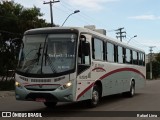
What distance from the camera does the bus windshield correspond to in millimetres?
12852

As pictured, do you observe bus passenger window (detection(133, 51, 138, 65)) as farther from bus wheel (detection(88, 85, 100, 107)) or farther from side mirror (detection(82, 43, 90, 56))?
side mirror (detection(82, 43, 90, 56))

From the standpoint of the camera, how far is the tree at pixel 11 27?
39.0m

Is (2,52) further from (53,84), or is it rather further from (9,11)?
(53,84)

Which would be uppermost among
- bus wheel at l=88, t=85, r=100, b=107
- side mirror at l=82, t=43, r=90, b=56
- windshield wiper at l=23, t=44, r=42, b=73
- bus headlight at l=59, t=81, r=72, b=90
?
side mirror at l=82, t=43, r=90, b=56

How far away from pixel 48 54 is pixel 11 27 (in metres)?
27.2

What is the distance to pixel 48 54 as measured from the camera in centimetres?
1304

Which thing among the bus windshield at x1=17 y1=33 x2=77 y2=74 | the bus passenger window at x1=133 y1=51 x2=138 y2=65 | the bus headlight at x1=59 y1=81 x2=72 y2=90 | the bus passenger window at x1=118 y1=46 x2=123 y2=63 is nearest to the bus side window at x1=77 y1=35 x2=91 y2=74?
the bus windshield at x1=17 y1=33 x2=77 y2=74

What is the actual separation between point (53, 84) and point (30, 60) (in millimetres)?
1324

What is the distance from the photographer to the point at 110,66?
17359 mm

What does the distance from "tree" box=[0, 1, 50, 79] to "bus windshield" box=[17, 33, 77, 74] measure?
971 inches

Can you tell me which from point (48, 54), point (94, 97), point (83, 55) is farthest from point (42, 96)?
point (94, 97)

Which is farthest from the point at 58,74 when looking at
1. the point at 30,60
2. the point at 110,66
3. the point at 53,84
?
the point at 110,66

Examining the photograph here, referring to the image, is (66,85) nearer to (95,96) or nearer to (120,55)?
(95,96)

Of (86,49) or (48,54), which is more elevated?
(86,49)
